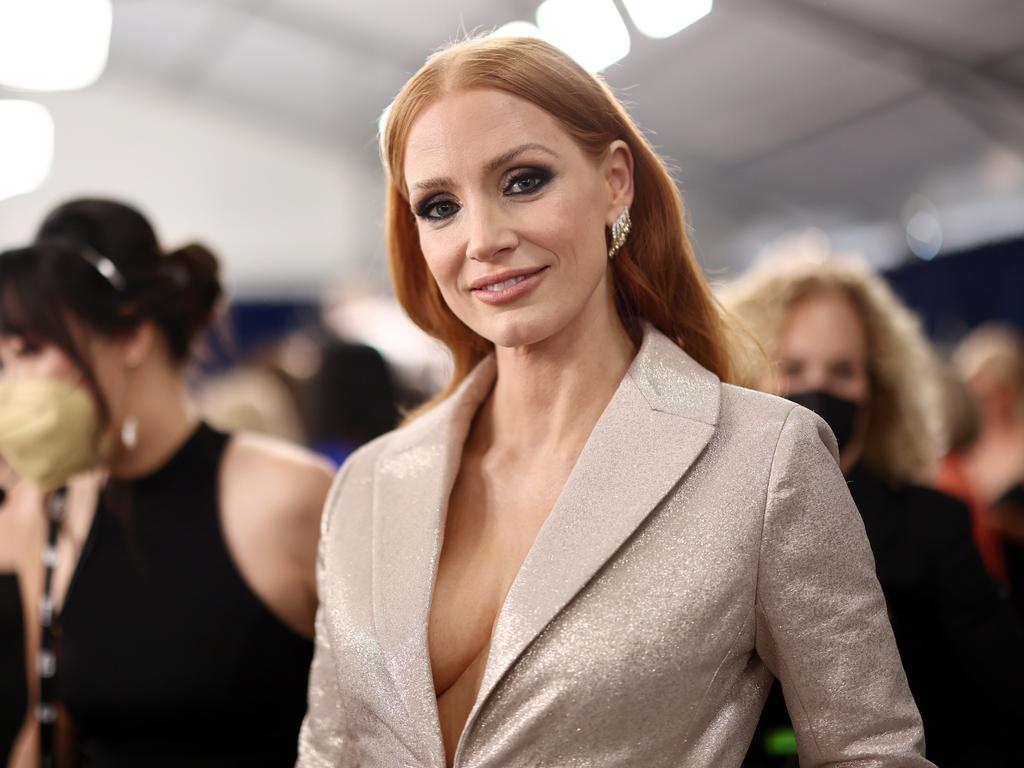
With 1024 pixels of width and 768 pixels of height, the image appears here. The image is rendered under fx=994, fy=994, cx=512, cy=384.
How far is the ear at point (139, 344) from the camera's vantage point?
1.93 m

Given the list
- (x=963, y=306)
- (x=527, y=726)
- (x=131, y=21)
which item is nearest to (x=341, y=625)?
(x=527, y=726)

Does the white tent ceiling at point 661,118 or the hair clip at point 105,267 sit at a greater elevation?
the hair clip at point 105,267

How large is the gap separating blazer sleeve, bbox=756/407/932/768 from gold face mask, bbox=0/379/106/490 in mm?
1256

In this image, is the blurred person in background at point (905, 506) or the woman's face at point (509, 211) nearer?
the woman's face at point (509, 211)

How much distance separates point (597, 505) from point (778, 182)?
23.5 feet

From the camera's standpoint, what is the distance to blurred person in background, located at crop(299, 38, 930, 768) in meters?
1.14

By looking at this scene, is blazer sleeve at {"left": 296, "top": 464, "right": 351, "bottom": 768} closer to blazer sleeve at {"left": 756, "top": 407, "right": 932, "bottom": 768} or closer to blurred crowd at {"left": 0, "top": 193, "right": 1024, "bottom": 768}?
blurred crowd at {"left": 0, "top": 193, "right": 1024, "bottom": 768}

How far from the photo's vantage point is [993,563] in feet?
A: 9.31

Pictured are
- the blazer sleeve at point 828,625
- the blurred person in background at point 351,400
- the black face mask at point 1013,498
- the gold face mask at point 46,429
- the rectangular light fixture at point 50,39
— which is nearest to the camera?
the blazer sleeve at point 828,625

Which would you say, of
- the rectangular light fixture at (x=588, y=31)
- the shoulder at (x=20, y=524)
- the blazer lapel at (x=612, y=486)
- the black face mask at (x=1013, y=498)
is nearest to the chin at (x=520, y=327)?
the blazer lapel at (x=612, y=486)

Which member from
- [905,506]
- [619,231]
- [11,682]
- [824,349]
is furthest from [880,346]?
[11,682]

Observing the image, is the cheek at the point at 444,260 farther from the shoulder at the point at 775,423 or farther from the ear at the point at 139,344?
the ear at the point at 139,344

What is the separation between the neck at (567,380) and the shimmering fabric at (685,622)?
92mm

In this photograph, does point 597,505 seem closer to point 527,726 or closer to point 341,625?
point 527,726
